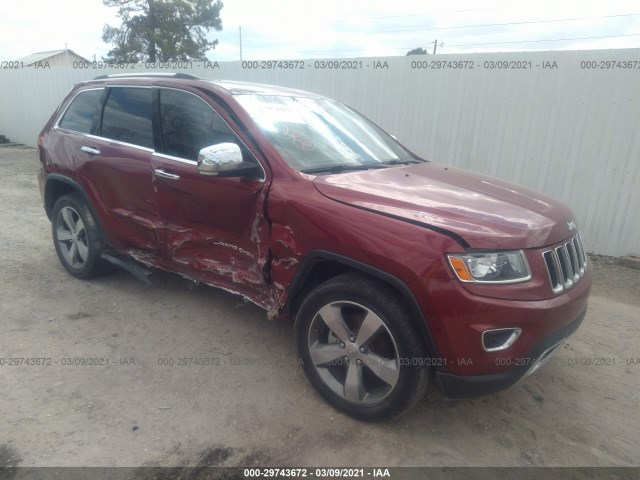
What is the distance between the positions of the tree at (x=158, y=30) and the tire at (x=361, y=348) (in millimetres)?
30579

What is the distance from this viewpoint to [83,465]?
2.25m

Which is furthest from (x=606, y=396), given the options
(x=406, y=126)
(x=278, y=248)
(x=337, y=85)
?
(x=337, y=85)

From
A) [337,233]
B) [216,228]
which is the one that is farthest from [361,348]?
[216,228]

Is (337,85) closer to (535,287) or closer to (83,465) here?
(535,287)

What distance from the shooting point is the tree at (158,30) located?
1160 inches

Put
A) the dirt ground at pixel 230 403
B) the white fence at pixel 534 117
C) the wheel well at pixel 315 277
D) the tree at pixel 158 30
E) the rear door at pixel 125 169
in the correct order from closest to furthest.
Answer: the dirt ground at pixel 230 403 < the wheel well at pixel 315 277 < the rear door at pixel 125 169 < the white fence at pixel 534 117 < the tree at pixel 158 30

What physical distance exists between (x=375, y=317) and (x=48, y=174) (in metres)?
3.65

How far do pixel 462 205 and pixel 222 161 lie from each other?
1.39 meters

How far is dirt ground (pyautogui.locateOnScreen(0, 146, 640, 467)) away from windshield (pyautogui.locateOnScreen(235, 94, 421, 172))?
Result: 4.63ft

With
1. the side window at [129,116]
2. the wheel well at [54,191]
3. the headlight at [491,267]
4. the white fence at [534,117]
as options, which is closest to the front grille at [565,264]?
the headlight at [491,267]

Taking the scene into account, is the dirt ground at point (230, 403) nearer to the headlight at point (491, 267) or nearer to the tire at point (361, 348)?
the tire at point (361, 348)

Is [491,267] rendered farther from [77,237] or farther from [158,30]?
[158,30]

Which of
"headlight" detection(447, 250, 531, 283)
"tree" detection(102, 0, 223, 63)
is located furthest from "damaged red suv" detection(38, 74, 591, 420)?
"tree" detection(102, 0, 223, 63)

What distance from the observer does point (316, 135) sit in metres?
3.22
